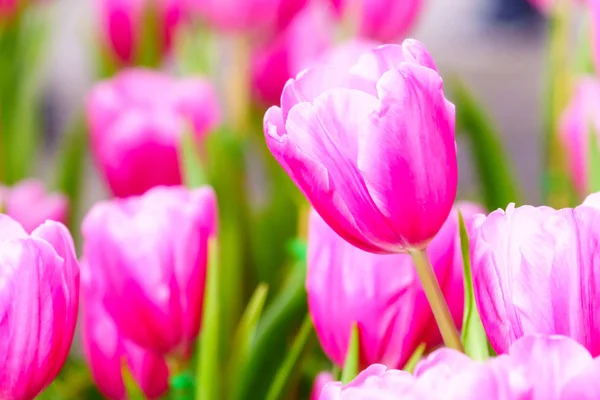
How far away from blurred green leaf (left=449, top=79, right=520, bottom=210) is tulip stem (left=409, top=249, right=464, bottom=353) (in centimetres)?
23

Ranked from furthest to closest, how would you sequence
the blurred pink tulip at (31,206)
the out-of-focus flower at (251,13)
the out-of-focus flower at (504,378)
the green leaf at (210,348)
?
the out-of-focus flower at (251,13) → the blurred pink tulip at (31,206) → the green leaf at (210,348) → the out-of-focus flower at (504,378)

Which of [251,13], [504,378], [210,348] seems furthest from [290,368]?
[251,13]

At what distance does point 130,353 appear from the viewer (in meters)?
0.30

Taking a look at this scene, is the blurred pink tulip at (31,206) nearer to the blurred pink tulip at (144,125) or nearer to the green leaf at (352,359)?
the blurred pink tulip at (144,125)

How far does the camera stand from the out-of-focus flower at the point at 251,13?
471mm

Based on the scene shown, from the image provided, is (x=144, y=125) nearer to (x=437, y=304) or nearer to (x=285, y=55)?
(x=285, y=55)

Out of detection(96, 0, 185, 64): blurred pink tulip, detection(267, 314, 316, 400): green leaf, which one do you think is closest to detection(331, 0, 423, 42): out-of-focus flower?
detection(96, 0, 185, 64): blurred pink tulip

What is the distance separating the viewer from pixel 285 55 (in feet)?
1.67

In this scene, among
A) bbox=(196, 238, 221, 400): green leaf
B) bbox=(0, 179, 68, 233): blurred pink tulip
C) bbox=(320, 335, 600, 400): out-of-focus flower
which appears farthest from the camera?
bbox=(0, 179, 68, 233): blurred pink tulip

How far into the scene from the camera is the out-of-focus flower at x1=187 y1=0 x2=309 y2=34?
1.55ft

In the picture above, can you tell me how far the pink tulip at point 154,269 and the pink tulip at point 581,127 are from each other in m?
0.14

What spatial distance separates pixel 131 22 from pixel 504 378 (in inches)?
18.4

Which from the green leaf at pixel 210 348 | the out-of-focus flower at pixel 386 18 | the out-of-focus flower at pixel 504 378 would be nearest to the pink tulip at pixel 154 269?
the green leaf at pixel 210 348

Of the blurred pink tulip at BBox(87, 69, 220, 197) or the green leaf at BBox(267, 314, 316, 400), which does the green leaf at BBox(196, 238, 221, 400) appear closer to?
the green leaf at BBox(267, 314, 316, 400)
